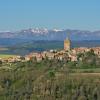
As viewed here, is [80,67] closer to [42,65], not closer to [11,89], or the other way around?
[42,65]

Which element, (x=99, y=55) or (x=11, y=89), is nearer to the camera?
(x=11, y=89)

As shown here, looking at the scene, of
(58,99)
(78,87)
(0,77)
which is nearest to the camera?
(58,99)

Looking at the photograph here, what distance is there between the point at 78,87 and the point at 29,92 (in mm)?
5509

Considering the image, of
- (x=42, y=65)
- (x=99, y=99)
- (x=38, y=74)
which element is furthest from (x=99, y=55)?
(x=99, y=99)

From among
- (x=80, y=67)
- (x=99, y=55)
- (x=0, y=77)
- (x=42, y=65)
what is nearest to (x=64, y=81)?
(x=0, y=77)

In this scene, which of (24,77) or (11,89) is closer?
(11,89)

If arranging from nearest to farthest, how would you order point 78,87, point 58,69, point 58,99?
point 58,99
point 78,87
point 58,69

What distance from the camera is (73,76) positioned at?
64625mm

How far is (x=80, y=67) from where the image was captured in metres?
78.6

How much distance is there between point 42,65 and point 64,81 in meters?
24.0

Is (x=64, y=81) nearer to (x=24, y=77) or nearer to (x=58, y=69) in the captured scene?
(x=24, y=77)

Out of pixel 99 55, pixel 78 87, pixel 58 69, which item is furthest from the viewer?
pixel 99 55

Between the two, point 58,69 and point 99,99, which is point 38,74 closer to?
point 58,69

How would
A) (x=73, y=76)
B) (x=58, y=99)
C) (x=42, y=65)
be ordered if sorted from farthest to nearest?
1. (x=42, y=65)
2. (x=73, y=76)
3. (x=58, y=99)
